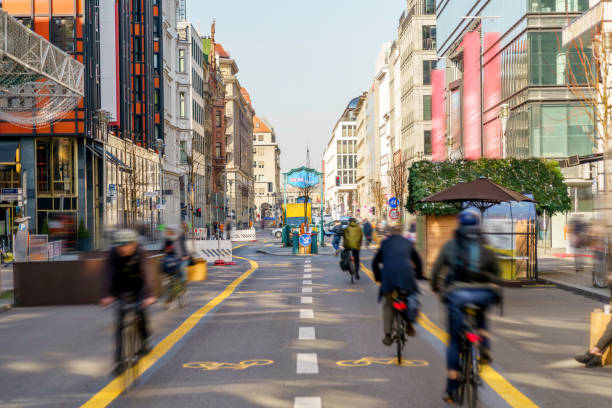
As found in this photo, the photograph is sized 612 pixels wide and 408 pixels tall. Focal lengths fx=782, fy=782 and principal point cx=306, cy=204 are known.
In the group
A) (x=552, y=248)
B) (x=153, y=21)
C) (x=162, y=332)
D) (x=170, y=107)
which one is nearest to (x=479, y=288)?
(x=162, y=332)

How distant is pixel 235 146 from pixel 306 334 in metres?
111

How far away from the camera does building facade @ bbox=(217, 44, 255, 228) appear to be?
4633 inches

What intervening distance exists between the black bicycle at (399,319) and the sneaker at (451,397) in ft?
6.49

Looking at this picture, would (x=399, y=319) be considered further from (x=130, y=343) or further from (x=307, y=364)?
(x=130, y=343)

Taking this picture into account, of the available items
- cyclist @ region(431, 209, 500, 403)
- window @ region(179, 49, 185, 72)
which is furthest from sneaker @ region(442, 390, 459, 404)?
window @ region(179, 49, 185, 72)

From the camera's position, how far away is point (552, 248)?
37.8 metres

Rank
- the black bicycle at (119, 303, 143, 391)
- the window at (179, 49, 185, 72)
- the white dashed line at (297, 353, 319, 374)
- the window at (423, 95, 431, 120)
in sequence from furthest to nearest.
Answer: the window at (179, 49, 185, 72)
the window at (423, 95, 431, 120)
the white dashed line at (297, 353, 319, 374)
the black bicycle at (119, 303, 143, 391)

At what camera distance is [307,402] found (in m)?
6.82

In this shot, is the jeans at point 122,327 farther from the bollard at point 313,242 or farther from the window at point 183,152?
the window at point 183,152

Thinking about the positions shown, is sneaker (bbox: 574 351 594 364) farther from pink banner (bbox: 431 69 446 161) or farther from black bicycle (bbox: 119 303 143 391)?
pink banner (bbox: 431 69 446 161)

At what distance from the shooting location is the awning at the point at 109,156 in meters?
42.9

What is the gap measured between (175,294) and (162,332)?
3.01 metres

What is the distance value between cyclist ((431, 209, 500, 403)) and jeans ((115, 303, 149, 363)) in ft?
10.4

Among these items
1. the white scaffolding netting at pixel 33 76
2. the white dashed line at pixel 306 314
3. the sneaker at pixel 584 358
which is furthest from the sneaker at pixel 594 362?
the white scaffolding netting at pixel 33 76
